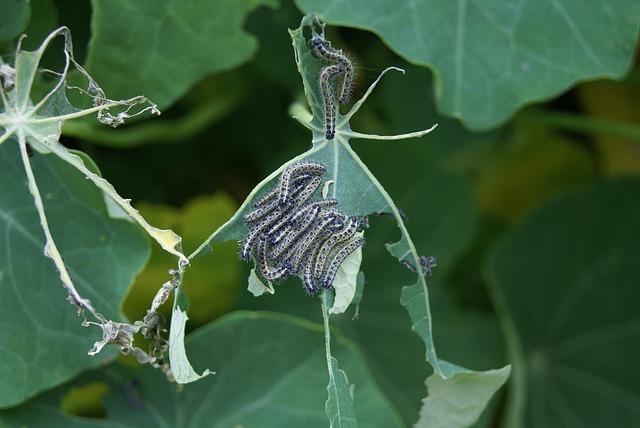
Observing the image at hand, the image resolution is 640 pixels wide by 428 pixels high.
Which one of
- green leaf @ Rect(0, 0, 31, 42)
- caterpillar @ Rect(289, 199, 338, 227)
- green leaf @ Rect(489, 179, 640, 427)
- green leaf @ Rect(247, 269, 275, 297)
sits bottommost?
green leaf @ Rect(489, 179, 640, 427)

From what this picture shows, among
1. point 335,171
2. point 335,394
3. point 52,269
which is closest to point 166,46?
point 52,269

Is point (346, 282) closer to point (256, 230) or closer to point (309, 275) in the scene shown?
point (309, 275)

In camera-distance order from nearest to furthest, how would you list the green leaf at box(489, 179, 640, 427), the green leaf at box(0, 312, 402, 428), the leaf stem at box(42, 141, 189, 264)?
the leaf stem at box(42, 141, 189, 264)
the green leaf at box(0, 312, 402, 428)
the green leaf at box(489, 179, 640, 427)

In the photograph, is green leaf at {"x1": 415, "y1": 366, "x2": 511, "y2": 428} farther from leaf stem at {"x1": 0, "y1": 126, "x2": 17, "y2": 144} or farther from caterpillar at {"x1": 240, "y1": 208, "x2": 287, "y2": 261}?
leaf stem at {"x1": 0, "y1": 126, "x2": 17, "y2": 144}

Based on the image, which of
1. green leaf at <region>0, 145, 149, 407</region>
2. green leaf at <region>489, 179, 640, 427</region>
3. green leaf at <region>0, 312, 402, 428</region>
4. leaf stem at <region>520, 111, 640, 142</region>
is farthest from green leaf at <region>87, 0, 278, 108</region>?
green leaf at <region>489, 179, 640, 427</region>

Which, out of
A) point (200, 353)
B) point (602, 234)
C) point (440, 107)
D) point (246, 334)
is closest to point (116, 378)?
point (200, 353)

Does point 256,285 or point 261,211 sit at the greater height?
point 261,211
